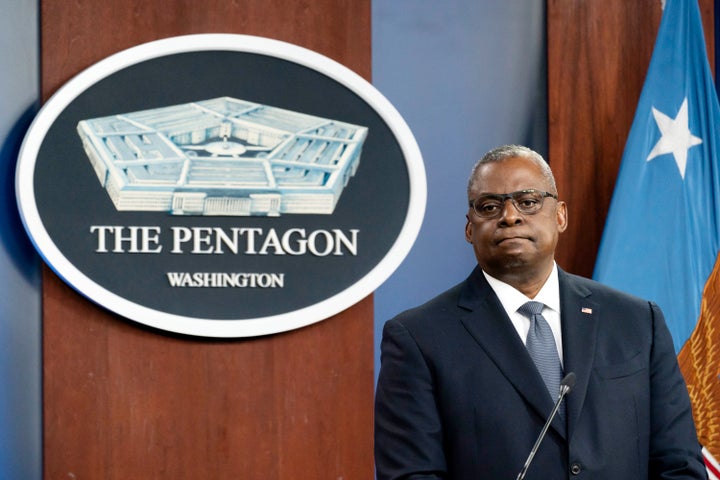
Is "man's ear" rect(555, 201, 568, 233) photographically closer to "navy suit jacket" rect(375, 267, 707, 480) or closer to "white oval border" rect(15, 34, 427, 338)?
"navy suit jacket" rect(375, 267, 707, 480)

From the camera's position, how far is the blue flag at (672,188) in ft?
10.7

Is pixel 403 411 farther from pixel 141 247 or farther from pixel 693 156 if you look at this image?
pixel 693 156

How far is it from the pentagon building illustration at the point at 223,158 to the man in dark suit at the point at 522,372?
119 cm

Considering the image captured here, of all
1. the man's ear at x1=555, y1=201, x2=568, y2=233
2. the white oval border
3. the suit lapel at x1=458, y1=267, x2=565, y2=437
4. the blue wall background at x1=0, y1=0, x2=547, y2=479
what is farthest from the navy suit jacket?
the blue wall background at x1=0, y1=0, x2=547, y2=479

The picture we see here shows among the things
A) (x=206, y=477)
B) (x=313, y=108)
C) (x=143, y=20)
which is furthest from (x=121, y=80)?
(x=206, y=477)

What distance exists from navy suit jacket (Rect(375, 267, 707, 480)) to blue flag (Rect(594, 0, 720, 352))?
1.35 metres

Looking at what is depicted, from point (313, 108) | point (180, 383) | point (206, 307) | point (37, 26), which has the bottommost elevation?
point (180, 383)

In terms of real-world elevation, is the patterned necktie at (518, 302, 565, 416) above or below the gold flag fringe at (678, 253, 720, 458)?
above

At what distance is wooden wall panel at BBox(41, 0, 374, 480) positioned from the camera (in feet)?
9.51

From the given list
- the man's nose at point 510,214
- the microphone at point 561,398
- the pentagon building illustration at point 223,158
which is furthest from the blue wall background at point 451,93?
the microphone at point 561,398

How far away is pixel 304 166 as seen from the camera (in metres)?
3.09

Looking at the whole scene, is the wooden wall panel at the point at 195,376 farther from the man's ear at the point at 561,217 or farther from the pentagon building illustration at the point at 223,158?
the man's ear at the point at 561,217

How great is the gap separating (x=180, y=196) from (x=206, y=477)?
87 cm

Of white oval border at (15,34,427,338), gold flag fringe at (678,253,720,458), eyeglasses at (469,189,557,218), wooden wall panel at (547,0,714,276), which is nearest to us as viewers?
eyeglasses at (469,189,557,218)
